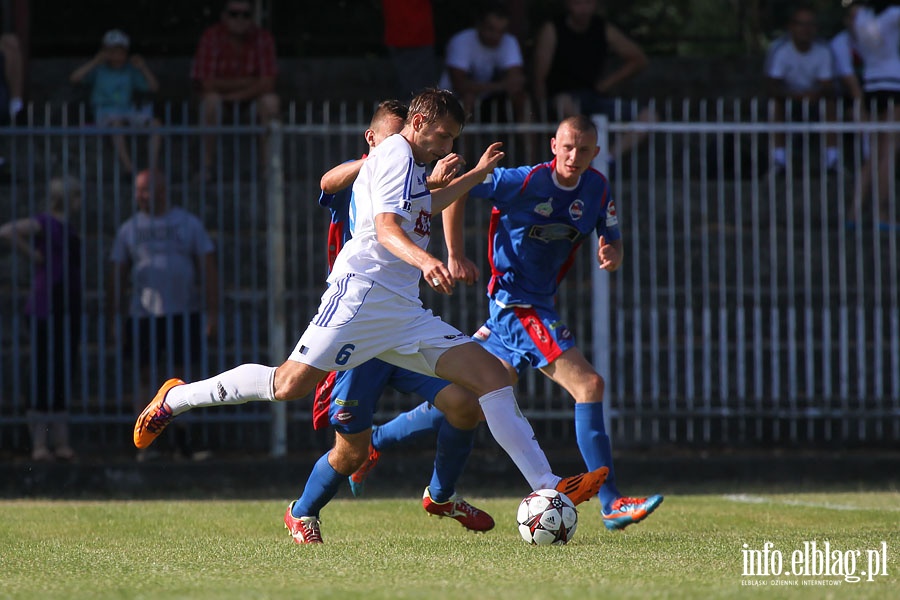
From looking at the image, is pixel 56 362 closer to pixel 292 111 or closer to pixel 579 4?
pixel 292 111

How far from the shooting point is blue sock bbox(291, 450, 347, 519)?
630 cm

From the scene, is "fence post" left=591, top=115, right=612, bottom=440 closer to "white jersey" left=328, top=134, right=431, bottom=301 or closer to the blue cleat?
the blue cleat

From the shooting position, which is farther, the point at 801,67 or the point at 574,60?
the point at 801,67

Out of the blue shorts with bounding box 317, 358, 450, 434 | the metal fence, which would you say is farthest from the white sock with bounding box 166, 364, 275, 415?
the metal fence

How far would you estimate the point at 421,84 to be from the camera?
12.5 meters

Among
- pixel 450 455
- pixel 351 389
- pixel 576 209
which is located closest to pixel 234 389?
pixel 351 389

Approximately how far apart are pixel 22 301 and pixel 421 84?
4.12m

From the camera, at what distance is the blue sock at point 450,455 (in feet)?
22.0

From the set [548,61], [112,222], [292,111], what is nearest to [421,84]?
[548,61]

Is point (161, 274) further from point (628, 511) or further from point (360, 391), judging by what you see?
point (628, 511)

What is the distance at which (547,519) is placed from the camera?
229 inches

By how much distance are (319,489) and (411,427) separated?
0.90 m

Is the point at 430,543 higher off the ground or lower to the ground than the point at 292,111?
lower

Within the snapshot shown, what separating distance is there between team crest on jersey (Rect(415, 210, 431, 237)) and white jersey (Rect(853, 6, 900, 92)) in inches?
305
